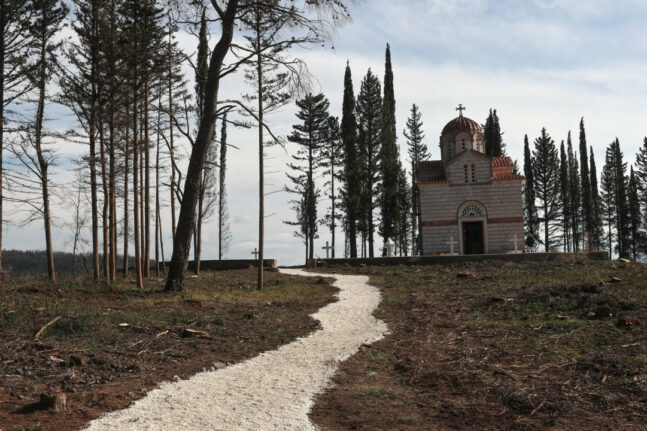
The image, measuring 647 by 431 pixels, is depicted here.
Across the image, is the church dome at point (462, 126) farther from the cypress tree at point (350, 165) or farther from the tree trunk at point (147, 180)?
the tree trunk at point (147, 180)

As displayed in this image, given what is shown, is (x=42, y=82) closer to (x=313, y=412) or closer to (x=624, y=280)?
(x=313, y=412)

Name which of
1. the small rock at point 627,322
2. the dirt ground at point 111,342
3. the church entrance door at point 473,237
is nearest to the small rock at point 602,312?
the small rock at point 627,322

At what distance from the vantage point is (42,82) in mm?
17203

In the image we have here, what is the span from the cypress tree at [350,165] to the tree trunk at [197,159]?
20411mm

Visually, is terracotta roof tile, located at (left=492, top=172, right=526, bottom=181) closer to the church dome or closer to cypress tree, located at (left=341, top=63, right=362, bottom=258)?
the church dome

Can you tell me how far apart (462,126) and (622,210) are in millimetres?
21909

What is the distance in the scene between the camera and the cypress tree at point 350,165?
35.4 meters

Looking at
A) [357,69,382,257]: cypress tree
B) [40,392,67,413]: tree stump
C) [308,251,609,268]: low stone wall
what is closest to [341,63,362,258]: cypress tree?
[357,69,382,257]: cypress tree

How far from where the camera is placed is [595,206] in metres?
49.1

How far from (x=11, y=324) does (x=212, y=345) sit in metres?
3.38

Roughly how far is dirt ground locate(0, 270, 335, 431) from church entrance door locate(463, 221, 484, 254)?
1943 centimetres

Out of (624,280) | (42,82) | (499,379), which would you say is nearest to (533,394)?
(499,379)

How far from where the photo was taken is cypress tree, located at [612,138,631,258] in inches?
1810

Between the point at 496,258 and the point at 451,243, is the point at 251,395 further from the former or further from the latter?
the point at 451,243
